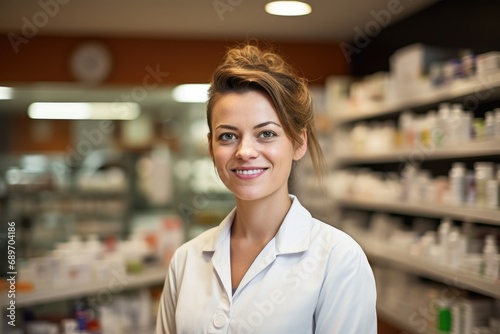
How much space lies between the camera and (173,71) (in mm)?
5754

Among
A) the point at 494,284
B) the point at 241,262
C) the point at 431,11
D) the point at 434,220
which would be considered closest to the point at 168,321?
the point at 241,262

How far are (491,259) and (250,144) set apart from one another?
1.86 m

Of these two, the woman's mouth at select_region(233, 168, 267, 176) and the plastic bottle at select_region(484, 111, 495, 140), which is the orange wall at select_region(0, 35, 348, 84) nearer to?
the plastic bottle at select_region(484, 111, 495, 140)

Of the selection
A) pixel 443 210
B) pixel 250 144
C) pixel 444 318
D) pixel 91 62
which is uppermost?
pixel 91 62

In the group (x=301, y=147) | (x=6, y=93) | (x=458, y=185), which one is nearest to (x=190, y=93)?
(x=6, y=93)

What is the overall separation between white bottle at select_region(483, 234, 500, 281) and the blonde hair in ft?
5.27

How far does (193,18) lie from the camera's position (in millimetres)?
4953

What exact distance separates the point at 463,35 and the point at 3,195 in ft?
12.8

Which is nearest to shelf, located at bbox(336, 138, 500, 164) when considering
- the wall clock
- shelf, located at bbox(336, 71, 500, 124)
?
shelf, located at bbox(336, 71, 500, 124)

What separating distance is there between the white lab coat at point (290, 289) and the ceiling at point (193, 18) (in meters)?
2.94

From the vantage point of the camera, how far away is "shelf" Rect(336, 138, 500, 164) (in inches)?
117

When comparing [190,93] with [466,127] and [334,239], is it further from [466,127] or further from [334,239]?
[334,239]

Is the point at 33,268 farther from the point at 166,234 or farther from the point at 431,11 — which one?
the point at 431,11

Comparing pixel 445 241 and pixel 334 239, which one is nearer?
pixel 334 239
